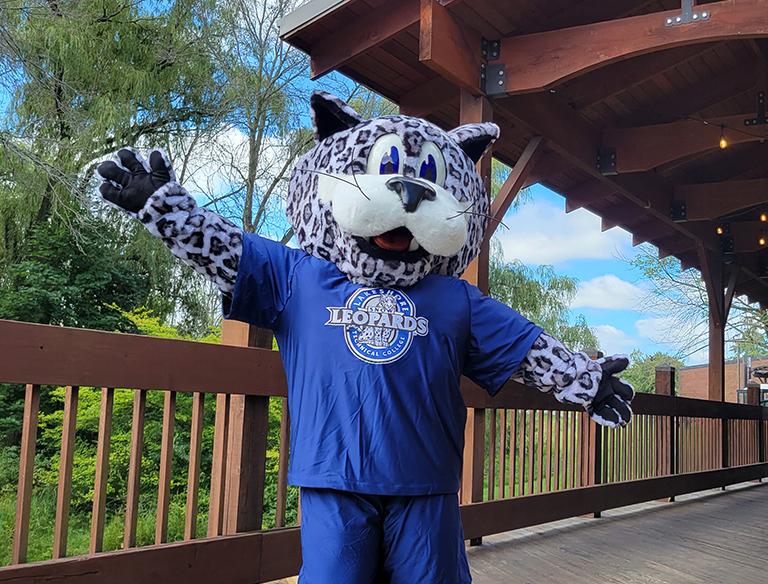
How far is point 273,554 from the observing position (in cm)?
247

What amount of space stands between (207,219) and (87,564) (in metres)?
1.04

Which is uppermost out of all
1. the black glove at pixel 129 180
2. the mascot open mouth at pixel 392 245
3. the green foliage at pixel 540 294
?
the green foliage at pixel 540 294

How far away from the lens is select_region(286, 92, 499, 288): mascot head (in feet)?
5.52

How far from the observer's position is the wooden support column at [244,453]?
2418 millimetres

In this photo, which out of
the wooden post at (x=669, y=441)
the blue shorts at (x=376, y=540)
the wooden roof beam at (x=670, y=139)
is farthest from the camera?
the wooden post at (x=669, y=441)

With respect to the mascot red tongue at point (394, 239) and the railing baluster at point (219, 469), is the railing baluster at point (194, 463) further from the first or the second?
the mascot red tongue at point (394, 239)

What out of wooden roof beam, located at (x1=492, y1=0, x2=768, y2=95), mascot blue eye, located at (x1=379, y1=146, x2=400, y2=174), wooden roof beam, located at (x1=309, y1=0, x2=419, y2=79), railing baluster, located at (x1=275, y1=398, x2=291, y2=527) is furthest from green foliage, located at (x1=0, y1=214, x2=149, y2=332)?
mascot blue eye, located at (x1=379, y1=146, x2=400, y2=174)

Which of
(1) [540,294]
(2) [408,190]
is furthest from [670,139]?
(1) [540,294]

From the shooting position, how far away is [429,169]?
183 centimetres

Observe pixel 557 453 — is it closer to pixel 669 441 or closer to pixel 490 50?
pixel 669 441

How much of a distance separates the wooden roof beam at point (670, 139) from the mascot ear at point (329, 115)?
448 cm

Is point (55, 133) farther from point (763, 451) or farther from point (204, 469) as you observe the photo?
point (763, 451)

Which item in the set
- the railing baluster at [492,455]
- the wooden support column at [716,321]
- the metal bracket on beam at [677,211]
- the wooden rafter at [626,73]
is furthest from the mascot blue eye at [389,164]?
the wooden support column at [716,321]

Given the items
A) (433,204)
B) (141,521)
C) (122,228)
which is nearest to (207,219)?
(433,204)
